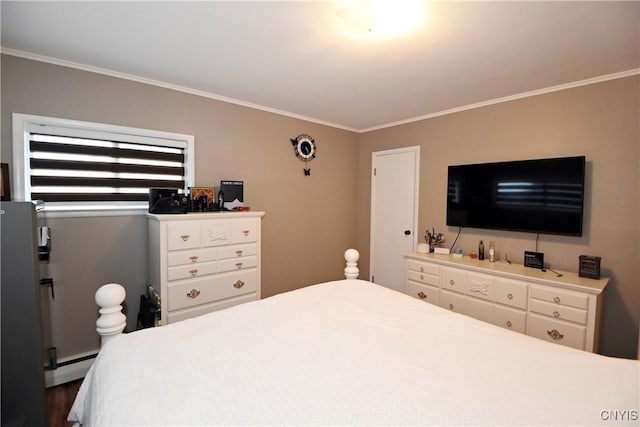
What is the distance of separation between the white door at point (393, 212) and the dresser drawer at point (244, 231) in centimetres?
193

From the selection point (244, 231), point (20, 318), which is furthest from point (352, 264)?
point (20, 318)

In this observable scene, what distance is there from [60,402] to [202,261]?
4.34 feet

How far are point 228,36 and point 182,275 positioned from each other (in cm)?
178

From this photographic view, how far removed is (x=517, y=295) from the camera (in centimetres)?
246

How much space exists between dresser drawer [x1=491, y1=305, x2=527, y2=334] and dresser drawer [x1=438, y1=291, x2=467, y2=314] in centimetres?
26

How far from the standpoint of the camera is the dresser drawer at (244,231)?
2672mm

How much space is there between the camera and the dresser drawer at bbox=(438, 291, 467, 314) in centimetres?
277

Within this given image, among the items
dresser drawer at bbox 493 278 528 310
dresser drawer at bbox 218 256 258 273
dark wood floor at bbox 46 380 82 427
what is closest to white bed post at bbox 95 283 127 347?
dark wood floor at bbox 46 380 82 427

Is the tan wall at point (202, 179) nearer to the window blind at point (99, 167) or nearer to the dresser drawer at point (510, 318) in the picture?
the window blind at point (99, 167)

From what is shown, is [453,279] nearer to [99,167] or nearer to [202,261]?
[202,261]

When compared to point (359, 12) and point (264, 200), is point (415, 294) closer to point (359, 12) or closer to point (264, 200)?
point (264, 200)

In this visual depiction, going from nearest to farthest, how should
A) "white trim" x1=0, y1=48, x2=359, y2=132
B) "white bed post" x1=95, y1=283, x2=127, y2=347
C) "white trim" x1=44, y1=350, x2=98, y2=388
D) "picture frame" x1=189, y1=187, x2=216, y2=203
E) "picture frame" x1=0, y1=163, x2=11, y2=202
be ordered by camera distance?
"white bed post" x1=95, y1=283, x2=127, y2=347 < "picture frame" x1=0, y1=163, x2=11, y2=202 < "white trim" x1=0, y1=48, x2=359, y2=132 < "white trim" x1=44, y1=350, x2=98, y2=388 < "picture frame" x1=189, y1=187, x2=216, y2=203

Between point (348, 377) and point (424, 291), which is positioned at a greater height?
point (348, 377)

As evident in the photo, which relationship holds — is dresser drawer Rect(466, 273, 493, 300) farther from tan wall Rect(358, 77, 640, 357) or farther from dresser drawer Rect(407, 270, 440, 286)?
tan wall Rect(358, 77, 640, 357)
